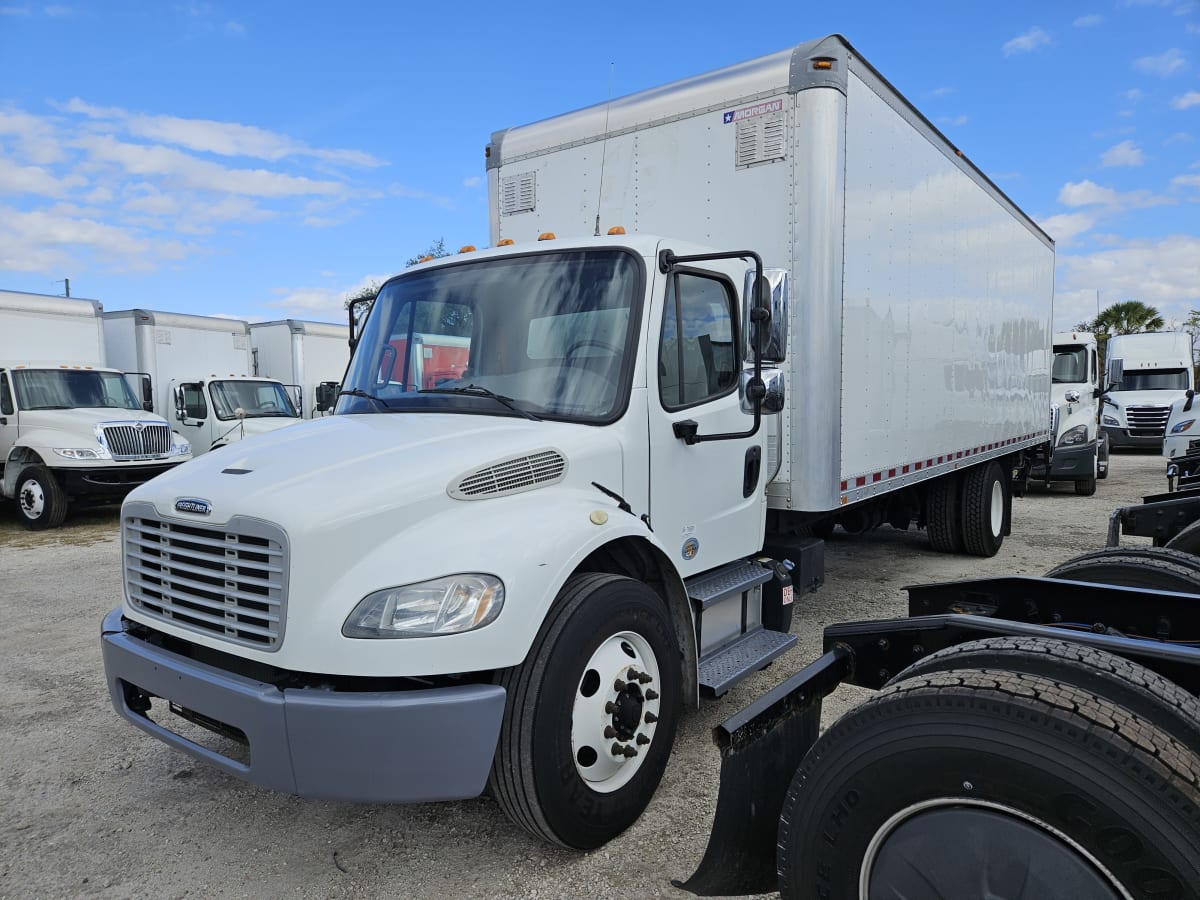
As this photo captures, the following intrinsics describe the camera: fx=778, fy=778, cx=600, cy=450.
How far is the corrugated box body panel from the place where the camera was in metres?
12.6

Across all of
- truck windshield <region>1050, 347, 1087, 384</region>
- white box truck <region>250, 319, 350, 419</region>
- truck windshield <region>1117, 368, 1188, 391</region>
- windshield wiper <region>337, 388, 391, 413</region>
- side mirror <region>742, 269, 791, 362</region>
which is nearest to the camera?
side mirror <region>742, 269, 791, 362</region>

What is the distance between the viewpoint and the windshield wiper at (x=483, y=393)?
10.8 feet

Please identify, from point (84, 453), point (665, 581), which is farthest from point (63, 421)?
point (665, 581)

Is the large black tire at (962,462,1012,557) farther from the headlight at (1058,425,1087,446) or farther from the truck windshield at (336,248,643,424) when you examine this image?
the headlight at (1058,425,1087,446)

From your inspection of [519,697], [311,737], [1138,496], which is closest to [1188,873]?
[519,697]

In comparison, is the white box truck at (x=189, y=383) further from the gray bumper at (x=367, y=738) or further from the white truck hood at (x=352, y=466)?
the gray bumper at (x=367, y=738)

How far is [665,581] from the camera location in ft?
11.5

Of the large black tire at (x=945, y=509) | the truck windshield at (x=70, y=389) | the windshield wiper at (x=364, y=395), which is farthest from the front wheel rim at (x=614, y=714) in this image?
the truck windshield at (x=70, y=389)

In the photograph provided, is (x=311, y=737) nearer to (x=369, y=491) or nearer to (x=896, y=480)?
(x=369, y=491)

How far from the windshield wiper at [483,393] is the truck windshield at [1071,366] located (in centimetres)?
1423

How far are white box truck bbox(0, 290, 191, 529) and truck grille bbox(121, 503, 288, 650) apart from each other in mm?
9836

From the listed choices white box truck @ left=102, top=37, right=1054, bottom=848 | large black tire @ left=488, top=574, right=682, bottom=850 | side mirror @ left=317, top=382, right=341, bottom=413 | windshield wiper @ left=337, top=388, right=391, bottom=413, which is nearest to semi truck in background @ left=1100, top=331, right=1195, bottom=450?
white box truck @ left=102, top=37, right=1054, bottom=848

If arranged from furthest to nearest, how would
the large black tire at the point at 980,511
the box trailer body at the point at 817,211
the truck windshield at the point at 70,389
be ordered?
1. the truck windshield at the point at 70,389
2. the large black tire at the point at 980,511
3. the box trailer body at the point at 817,211

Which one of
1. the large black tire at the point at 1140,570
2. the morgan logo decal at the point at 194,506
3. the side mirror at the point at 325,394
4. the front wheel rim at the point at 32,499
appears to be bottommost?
the front wheel rim at the point at 32,499
